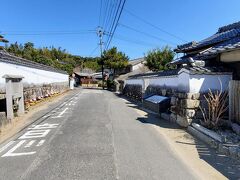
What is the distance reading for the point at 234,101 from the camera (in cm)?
838

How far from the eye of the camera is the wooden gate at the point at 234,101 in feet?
26.8

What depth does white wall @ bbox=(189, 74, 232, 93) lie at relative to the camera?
371 inches

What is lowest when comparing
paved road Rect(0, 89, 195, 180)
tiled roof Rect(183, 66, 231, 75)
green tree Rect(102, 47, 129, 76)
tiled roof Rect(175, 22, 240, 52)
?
paved road Rect(0, 89, 195, 180)

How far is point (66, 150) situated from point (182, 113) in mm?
5073

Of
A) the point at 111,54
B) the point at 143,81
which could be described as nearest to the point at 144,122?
the point at 143,81

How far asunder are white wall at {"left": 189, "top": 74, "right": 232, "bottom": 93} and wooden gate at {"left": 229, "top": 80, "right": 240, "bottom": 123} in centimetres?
101

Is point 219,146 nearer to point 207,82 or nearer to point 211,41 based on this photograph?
point 207,82

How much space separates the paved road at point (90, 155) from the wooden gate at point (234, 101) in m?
2.66

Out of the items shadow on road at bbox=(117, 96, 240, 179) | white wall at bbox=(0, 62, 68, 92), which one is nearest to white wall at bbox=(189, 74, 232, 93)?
shadow on road at bbox=(117, 96, 240, 179)

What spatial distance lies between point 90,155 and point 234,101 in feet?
17.6

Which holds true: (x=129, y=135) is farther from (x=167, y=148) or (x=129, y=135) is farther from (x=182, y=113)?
(x=182, y=113)

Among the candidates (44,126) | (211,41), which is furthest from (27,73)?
(211,41)

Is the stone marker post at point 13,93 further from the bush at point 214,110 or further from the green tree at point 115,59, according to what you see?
the green tree at point 115,59

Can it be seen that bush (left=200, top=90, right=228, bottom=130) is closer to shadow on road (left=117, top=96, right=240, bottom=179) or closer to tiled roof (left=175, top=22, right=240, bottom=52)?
shadow on road (left=117, top=96, right=240, bottom=179)
